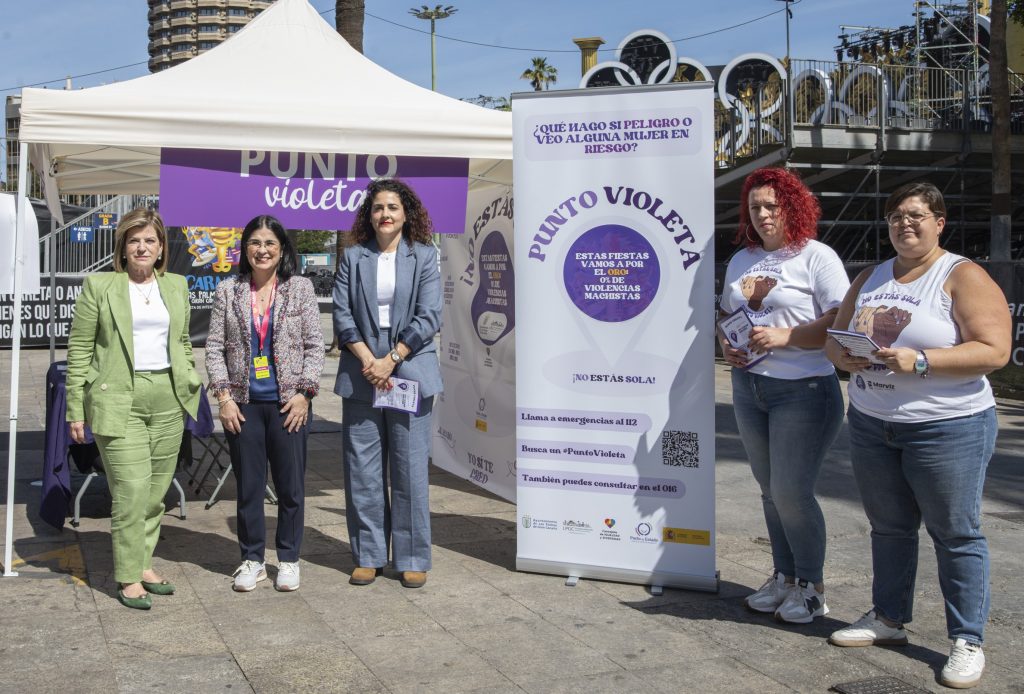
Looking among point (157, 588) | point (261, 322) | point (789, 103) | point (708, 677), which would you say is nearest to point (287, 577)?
point (157, 588)

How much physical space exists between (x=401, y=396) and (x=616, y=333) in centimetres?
109

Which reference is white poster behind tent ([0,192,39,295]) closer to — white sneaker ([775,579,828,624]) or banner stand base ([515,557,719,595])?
banner stand base ([515,557,719,595])

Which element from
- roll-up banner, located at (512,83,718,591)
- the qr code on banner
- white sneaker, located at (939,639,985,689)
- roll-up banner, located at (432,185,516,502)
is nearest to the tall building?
roll-up banner, located at (432,185,516,502)

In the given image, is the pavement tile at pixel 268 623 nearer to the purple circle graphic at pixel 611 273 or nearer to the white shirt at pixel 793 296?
the purple circle graphic at pixel 611 273

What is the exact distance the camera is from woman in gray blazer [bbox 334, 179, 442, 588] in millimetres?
5043

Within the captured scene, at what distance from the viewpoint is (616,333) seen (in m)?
5.04

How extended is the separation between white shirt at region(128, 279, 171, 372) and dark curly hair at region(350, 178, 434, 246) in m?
0.99

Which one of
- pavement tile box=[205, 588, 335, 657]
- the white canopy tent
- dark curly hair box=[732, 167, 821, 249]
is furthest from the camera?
the white canopy tent

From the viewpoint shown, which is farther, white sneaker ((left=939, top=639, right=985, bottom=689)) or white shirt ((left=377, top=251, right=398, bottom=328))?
white shirt ((left=377, top=251, right=398, bottom=328))

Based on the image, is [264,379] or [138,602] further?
[264,379]

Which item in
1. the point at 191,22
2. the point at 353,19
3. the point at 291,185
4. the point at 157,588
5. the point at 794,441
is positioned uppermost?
the point at 191,22

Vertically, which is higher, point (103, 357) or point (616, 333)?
point (616, 333)

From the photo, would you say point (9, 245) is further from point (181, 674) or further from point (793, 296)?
point (793, 296)

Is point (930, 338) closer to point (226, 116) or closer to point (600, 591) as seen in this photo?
point (600, 591)
